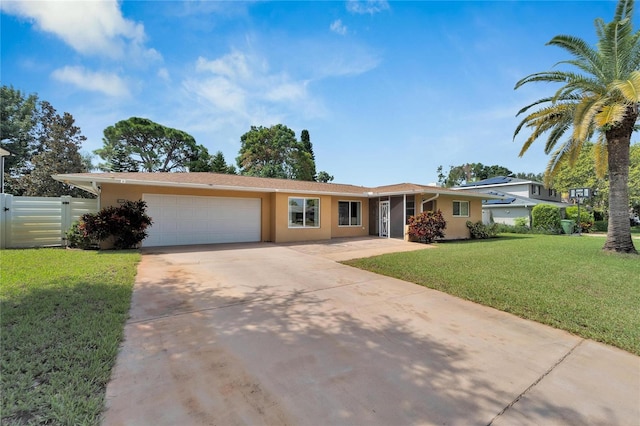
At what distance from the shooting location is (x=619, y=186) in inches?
385

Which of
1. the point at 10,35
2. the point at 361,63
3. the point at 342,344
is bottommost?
the point at 342,344

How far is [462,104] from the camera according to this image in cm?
1272

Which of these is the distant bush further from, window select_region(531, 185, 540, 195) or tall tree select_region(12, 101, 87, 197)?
tall tree select_region(12, 101, 87, 197)

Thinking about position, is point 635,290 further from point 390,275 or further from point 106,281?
point 106,281

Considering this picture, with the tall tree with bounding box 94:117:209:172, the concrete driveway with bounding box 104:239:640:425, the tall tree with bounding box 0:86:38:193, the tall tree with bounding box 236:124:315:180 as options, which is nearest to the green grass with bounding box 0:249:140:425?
the concrete driveway with bounding box 104:239:640:425

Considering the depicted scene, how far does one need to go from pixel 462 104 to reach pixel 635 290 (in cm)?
953

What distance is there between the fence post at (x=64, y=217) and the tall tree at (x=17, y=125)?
18366 millimetres

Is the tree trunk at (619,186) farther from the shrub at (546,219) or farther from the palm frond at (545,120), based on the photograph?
the shrub at (546,219)

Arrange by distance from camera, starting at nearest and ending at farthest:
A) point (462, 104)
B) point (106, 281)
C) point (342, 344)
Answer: point (342, 344) → point (106, 281) → point (462, 104)

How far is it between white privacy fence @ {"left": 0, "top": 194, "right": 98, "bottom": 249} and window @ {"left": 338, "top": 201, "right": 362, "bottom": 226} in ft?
37.8

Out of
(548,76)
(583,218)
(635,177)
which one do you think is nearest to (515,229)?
(583,218)

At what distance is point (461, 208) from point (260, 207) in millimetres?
11553

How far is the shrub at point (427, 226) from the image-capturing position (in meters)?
14.0

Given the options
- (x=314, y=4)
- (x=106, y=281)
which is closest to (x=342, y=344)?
(x=106, y=281)
